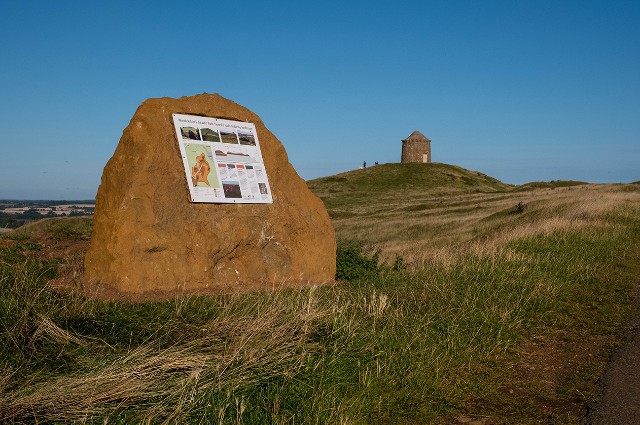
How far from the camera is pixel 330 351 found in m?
6.19

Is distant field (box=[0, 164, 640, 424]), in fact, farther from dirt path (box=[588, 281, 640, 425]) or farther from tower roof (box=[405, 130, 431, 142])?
tower roof (box=[405, 130, 431, 142])

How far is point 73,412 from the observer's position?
174 inches

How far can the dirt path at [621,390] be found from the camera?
5145 millimetres

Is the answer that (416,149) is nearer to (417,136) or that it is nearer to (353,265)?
(417,136)

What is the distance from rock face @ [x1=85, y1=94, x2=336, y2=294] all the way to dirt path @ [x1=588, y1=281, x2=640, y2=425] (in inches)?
218

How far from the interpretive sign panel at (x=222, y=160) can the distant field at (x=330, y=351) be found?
225 cm

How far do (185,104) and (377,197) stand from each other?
61.7 metres

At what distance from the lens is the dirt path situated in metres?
5.14

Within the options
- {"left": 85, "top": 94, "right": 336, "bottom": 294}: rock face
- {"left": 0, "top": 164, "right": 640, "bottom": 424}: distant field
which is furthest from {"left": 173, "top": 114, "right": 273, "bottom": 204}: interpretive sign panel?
{"left": 0, "top": 164, "right": 640, "bottom": 424}: distant field

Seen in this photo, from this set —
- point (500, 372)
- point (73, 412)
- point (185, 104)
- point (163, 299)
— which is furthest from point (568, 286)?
point (73, 412)

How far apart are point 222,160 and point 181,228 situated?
1.63 meters

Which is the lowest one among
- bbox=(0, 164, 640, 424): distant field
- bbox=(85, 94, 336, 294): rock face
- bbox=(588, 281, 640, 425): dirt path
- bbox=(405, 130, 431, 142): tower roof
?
bbox=(588, 281, 640, 425): dirt path

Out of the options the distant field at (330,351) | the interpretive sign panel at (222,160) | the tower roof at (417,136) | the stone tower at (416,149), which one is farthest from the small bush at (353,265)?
the tower roof at (417,136)

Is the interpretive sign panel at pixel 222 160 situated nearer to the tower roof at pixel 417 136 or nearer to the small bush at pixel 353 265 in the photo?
the small bush at pixel 353 265
